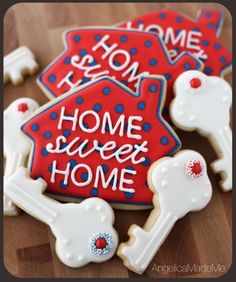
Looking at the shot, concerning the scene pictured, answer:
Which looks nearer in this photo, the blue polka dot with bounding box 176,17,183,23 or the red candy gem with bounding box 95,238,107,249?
the red candy gem with bounding box 95,238,107,249

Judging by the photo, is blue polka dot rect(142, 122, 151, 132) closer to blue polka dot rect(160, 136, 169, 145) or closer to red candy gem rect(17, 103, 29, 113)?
blue polka dot rect(160, 136, 169, 145)

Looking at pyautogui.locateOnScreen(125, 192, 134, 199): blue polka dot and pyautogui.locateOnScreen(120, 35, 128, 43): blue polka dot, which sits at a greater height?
pyautogui.locateOnScreen(120, 35, 128, 43): blue polka dot

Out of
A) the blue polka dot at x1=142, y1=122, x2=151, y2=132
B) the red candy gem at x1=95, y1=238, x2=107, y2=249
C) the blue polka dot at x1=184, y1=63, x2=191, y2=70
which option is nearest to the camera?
the red candy gem at x1=95, y1=238, x2=107, y2=249

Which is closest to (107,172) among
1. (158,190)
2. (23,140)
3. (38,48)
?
(158,190)

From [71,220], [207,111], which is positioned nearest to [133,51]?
[207,111]

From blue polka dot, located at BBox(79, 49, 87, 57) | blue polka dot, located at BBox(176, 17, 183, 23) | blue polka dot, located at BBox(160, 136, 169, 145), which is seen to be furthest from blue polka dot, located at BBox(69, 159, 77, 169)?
blue polka dot, located at BBox(176, 17, 183, 23)

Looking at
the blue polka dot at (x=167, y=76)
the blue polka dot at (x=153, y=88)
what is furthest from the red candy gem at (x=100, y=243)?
the blue polka dot at (x=167, y=76)

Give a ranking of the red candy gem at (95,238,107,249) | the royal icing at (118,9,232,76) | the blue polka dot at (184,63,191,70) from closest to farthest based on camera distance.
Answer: the red candy gem at (95,238,107,249), the blue polka dot at (184,63,191,70), the royal icing at (118,9,232,76)

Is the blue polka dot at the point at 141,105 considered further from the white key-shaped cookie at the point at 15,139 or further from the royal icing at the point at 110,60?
the white key-shaped cookie at the point at 15,139
